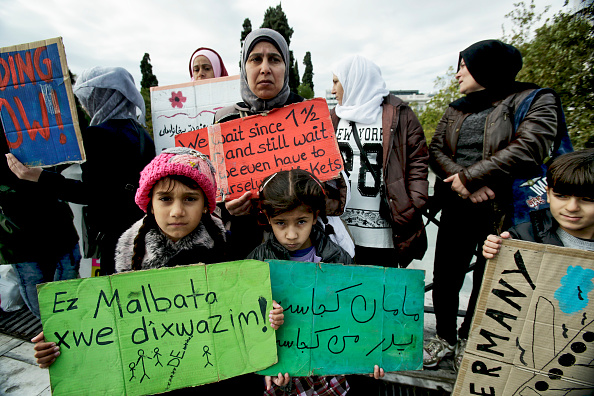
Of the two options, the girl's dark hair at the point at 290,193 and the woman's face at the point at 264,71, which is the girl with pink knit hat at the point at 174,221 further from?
the woman's face at the point at 264,71

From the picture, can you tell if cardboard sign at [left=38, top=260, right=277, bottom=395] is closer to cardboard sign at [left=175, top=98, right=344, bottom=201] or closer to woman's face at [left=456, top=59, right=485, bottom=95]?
cardboard sign at [left=175, top=98, right=344, bottom=201]

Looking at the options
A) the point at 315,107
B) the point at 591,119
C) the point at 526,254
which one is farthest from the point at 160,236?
the point at 591,119

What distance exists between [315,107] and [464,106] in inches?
43.2

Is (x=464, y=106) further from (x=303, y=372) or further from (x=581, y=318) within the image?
(x=303, y=372)

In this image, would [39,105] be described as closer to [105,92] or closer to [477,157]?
[105,92]

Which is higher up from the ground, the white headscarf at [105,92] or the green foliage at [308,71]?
the green foliage at [308,71]

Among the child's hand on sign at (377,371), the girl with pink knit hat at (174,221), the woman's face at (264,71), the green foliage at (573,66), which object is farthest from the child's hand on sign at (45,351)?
the green foliage at (573,66)

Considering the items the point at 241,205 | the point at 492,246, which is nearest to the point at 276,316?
the point at 241,205

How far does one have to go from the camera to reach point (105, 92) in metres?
1.95

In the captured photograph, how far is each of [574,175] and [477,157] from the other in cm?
68

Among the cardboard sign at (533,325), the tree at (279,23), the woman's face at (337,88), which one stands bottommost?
the cardboard sign at (533,325)

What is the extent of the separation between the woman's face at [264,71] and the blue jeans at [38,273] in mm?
1823

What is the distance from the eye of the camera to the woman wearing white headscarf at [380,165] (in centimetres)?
195

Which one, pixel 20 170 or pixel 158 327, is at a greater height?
pixel 20 170
